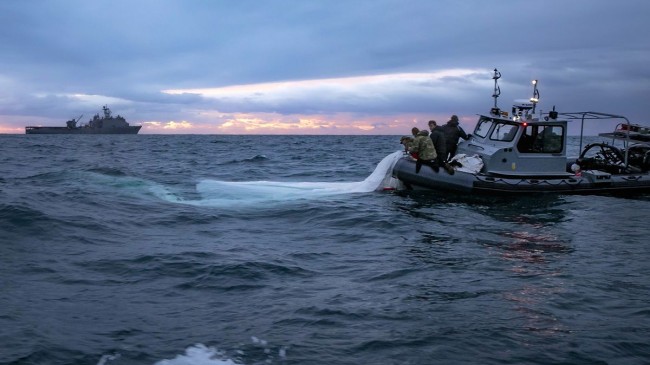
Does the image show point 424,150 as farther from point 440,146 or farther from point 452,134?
point 452,134

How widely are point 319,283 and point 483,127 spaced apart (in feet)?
41.3

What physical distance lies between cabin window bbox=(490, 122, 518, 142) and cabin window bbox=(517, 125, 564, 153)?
31 cm

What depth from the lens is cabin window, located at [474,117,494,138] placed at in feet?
61.5

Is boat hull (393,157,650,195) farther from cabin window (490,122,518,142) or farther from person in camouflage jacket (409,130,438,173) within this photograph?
cabin window (490,122,518,142)

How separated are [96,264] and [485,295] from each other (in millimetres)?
5974

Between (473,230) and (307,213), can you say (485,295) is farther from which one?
(307,213)

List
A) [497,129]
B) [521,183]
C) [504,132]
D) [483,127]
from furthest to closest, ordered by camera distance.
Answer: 1. [483,127]
2. [497,129]
3. [504,132]
4. [521,183]

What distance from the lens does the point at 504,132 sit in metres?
18.1

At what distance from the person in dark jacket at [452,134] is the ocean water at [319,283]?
3709mm

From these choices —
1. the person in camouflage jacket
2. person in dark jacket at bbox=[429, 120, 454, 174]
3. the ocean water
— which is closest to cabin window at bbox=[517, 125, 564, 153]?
person in dark jacket at bbox=[429, 120, 454, 174]

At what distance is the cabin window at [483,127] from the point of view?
738 inches

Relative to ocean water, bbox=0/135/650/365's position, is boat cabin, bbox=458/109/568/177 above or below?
above

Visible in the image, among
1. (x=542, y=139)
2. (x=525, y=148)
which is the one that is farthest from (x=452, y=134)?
(x=542, y=139)

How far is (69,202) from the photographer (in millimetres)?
15375
